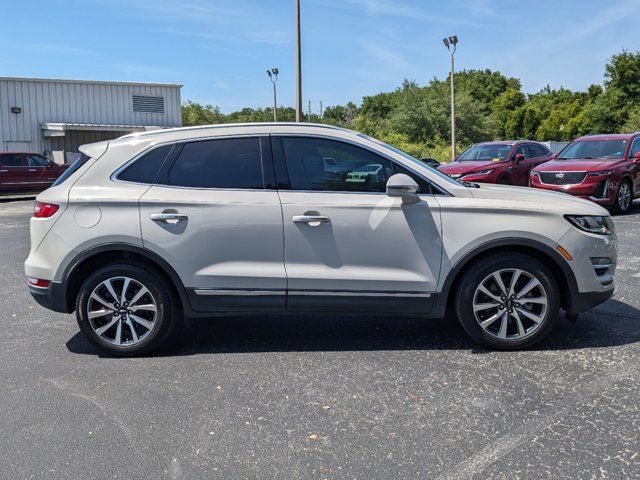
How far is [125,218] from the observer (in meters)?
4.52

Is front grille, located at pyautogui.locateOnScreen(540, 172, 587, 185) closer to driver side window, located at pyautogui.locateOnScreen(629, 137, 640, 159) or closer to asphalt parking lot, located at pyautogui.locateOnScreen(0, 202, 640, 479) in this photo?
driver side window, located at pyautogui.locateOnScreen(629, 137, 640, 159)

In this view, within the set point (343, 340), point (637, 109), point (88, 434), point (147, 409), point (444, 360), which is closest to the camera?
point (88, 434)

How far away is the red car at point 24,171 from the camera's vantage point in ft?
74.6

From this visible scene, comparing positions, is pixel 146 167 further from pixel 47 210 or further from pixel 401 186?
pixel 401 186

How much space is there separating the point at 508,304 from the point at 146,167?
2912 millimetres

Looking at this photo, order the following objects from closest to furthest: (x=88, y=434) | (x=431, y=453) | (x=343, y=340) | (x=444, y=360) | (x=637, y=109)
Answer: (x=431, y=453), (x=88, y=434), (x=444, y=360), (x=343, y=340), (x=637, y=109)

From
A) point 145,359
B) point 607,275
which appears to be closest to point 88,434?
point 145,359

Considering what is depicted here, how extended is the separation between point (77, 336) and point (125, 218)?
1.38 m

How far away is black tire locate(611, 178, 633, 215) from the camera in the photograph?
12.3 meters

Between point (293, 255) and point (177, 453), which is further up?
point (293, 255)

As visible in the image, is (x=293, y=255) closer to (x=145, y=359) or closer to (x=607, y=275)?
(x=145, y=359)

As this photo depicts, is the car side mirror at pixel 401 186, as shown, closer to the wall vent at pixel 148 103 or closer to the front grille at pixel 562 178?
the front grille at pixel 562 178

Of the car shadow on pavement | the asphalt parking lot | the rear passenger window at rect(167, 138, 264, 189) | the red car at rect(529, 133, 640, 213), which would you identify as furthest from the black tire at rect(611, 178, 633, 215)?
the rear passenger window at rect(167, 138, 264, 189)

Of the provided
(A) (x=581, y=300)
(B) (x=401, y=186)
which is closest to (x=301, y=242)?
Answer: (B) (x=401, y=186)
